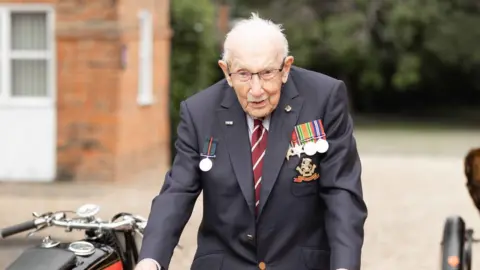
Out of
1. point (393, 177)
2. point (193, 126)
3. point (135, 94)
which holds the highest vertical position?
point (193, 126)

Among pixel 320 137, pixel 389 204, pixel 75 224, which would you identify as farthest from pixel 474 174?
pixel 389 204

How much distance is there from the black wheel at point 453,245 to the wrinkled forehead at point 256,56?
1863 millimetres

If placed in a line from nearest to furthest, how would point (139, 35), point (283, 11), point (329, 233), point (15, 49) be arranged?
point (329, 233)
point (15, 49)
point (139, 35)
point (283, 11)

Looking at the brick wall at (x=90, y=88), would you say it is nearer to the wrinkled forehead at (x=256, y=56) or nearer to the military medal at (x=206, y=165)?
the military medal at (x=206, y=165)

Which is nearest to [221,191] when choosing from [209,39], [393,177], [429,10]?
[393,177]

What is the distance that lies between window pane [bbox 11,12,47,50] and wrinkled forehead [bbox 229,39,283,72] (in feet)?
38.4

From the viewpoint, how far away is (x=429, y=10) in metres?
35.5

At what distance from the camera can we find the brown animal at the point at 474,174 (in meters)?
4.86

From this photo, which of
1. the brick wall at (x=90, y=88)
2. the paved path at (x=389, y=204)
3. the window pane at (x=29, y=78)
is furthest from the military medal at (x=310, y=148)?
the window pane at (x=29, y=78)

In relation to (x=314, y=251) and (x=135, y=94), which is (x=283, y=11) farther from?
(x=314, y=251)

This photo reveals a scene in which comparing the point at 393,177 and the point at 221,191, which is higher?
the point at 221,191

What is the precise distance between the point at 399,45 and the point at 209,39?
1866cm

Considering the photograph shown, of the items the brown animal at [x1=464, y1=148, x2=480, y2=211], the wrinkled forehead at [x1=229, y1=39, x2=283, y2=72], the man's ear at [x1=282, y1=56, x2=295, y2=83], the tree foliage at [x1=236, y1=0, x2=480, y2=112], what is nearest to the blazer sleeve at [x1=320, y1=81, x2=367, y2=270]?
the man's ear at [x1=282, y1=56, x2=295, y2=83]

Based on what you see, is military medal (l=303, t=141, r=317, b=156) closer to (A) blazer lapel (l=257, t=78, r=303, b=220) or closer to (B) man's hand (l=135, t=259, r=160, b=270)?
(A) blazer lapel (l=257, t=78, r=303, b=220)
